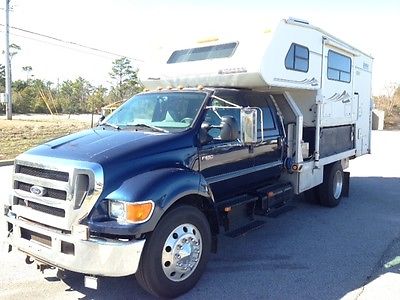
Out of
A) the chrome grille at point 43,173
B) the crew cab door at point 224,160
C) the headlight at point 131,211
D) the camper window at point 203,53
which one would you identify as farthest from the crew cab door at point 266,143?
the chrome grille at point 43,173

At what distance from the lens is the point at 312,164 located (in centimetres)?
683

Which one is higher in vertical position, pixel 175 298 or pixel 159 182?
pixel 159 182

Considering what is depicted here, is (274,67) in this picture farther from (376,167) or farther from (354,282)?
(376,167)

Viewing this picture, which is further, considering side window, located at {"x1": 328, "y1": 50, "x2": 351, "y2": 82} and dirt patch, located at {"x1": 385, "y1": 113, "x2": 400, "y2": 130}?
dirt patch, located at {"x1": 385, "y1": 113, "x2": 400, "y2": 130}

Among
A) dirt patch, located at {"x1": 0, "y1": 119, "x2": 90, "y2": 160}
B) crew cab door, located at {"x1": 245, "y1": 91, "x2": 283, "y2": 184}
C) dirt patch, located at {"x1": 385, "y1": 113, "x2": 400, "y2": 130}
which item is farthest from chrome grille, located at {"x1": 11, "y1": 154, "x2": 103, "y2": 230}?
dirt patch, located at {"x1": 385, "y1": 113, "x2": 400, "y2": 130}

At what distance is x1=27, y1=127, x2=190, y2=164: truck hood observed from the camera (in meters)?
3.79

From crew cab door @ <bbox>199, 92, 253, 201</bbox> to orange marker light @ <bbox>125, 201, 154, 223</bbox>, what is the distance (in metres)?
1.14

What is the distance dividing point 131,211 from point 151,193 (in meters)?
0.24

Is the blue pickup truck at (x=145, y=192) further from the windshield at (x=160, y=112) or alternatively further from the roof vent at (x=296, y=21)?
the roof vent at (x=296, y=21)

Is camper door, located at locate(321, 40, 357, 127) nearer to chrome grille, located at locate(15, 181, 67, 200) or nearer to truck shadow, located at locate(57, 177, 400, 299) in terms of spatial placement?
truck shadow, located at locate(57, 177, 400, 299)

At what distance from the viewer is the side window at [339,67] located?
23.9 ft

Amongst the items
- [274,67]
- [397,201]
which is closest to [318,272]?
[274,67]

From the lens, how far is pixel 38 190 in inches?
150

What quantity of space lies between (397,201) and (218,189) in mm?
5042
